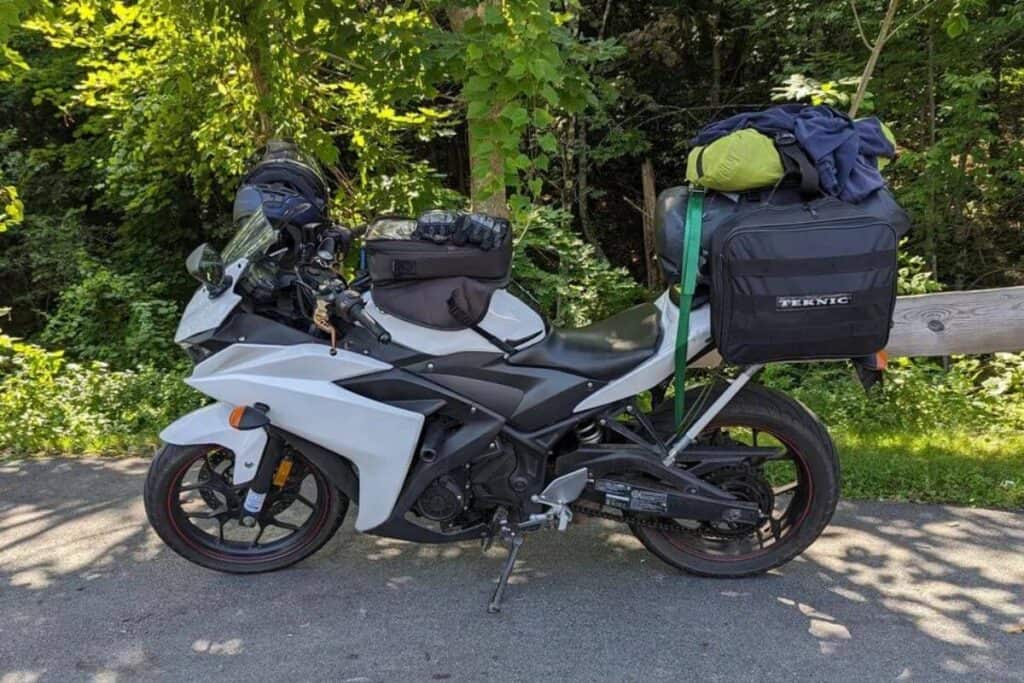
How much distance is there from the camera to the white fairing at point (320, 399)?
10.0 feet

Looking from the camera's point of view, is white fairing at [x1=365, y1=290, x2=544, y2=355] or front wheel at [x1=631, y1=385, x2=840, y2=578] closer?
white fairing at [x1=365, y1=290, x2=544, y2=355]

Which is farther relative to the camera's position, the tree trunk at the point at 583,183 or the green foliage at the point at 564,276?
the tree trunk at the point at 583,183

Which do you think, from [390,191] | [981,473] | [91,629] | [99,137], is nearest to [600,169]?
[390,191]

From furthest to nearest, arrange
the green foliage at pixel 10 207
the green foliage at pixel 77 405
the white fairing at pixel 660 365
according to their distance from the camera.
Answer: the green foliage at pixel 10 207, the green foliage at pixel 77 405, the white fairing at pixel 660 365

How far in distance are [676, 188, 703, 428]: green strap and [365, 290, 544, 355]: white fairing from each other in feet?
1.86

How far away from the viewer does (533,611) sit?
311cm

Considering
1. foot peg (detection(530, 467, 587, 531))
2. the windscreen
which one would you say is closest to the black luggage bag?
foot peg (detection(530, 467, 587, 531))

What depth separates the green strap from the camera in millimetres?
2861

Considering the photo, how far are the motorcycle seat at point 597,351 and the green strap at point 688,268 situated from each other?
0.11 metres

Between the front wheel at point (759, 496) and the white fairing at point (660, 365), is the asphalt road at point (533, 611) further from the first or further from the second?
the white fairing at point (660, 365)

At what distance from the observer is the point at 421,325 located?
3018 millimetres

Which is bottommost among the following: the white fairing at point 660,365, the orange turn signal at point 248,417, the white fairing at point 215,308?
the orange turn signal at point 248,417

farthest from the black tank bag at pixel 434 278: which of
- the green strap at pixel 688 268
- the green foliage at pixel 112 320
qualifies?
the green foliage at pixel 112 320

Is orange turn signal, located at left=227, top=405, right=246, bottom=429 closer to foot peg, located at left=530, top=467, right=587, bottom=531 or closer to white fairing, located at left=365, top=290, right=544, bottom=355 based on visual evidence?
white fairing, located at left=365, top=290, right=544, bottom=355
